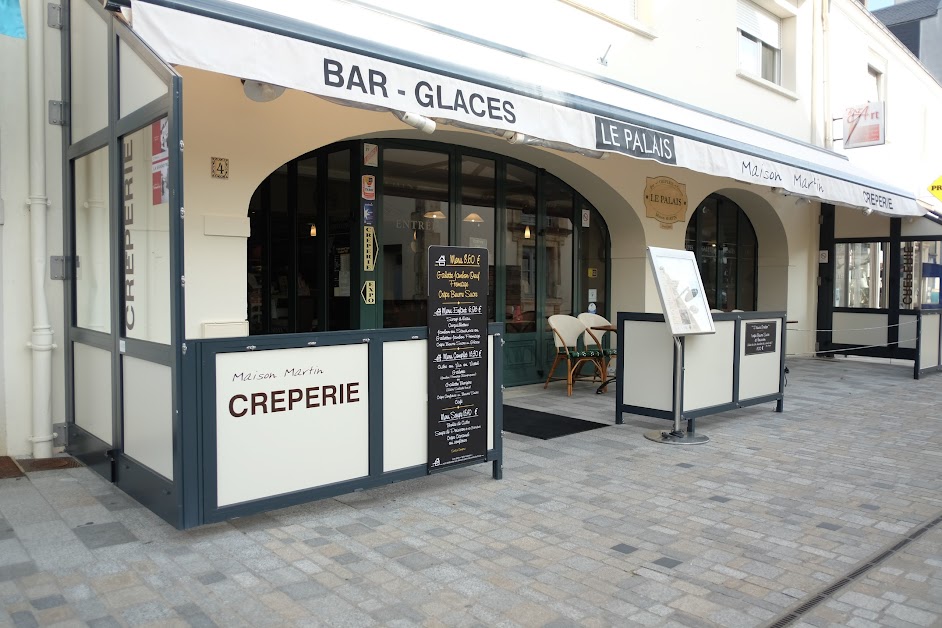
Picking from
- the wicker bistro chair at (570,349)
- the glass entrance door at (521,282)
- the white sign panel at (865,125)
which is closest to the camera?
the wicker bistro chair at (570,349)

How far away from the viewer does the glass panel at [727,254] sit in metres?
12.0

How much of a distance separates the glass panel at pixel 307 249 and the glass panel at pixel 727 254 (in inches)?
291

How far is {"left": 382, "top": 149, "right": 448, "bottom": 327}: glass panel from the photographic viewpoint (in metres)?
7.30

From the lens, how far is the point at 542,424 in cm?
660

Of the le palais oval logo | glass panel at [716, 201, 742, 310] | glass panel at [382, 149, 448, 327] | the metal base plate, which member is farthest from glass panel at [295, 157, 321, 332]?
glass panel at [716, 201, 742, 310]

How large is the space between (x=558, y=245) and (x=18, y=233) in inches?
242

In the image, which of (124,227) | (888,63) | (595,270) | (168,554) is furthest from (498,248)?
(888,63)

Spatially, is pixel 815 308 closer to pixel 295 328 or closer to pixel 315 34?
pixel 295 328

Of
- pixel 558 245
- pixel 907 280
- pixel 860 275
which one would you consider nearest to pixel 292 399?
pixel 558 245

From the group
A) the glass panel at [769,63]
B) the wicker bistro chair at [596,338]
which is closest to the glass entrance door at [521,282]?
the wicker bistro chair at [596,338]

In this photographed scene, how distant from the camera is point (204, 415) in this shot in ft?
11.3

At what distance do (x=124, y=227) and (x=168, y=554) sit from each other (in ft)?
6.21

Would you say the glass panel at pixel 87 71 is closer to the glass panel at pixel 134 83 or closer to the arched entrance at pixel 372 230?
the glass panel at pixel 134 83

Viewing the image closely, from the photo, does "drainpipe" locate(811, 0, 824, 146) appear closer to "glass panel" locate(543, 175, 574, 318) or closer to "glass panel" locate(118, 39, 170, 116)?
"glass panel" locate(543, 175, 574, 318)
